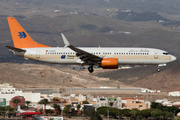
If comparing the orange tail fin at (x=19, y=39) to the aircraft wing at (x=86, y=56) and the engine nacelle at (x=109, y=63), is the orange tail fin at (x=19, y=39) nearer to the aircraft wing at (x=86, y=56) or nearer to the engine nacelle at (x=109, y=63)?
the aircraft wing at (x=86, y=56)

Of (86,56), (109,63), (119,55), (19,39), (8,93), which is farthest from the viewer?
(8,93)

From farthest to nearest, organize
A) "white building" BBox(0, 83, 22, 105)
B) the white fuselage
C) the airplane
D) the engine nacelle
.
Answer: "white building" BBox(0, 83, 22, 105)
the white fuselage
the airplane
the engine nacelle

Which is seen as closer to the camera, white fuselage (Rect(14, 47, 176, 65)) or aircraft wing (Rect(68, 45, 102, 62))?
aircraft wing (Rect(68, 45, 102, 62))

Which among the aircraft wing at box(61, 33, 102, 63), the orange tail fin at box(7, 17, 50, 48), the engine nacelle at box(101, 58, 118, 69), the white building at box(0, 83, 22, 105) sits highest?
the orange tail fin at box(7, 17, 50, 48)

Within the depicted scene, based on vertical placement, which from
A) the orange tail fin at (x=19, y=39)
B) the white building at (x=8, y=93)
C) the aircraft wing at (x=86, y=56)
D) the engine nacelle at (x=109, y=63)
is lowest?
the white building at (x=8, y=93)

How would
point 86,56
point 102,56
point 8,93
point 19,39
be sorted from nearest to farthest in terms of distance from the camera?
point 86,56
point 102,56
point 19,39
point 8,93

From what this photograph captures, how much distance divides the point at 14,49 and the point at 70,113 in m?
71.0

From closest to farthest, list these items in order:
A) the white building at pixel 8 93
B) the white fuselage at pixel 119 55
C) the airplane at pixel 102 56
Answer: the airplane at pixel 102 56 → the white fuselage at pixel 119 55 → the white building at pixel 8 93

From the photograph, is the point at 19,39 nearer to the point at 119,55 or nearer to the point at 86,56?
the point at 86,56

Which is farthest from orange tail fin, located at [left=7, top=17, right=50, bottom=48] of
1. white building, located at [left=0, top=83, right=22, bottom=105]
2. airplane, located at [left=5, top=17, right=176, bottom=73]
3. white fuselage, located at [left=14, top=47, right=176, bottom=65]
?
white building, located at [left=0, top=83, right=22, bottom=105]

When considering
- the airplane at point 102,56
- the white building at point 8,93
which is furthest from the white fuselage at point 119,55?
the white building at point 8,93

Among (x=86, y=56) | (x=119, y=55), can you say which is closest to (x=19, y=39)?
(x=86, y=56)

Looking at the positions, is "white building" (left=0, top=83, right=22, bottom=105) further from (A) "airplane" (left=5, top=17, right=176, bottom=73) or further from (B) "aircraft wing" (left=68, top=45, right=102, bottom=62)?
(B) "aircraft wing" (left=68, top=45, right=102, bottom=62)

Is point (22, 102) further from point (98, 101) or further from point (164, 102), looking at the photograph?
point (164, 102)
